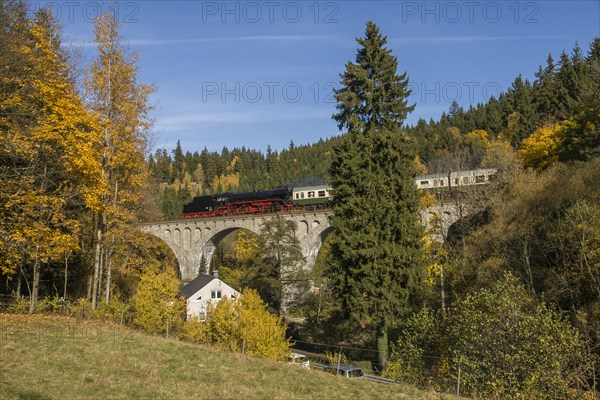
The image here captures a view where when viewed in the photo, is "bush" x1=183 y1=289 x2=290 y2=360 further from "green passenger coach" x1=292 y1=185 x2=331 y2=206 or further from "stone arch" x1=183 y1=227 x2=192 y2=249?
"stone arch" x1=183 y1=227 x2=192 y2=249

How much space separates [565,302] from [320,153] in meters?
111

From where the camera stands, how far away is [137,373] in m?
10.1

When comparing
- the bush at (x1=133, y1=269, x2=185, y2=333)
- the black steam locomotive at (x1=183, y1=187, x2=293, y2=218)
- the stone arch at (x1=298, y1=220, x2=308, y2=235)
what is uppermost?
the black steam locomotive at (x1=183, y1=187, x2=293, y2=218)

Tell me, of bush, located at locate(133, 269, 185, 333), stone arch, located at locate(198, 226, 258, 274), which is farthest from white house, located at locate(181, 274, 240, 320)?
stone arch, located at locate(198, 226, 258, 274)

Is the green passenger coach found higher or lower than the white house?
higher

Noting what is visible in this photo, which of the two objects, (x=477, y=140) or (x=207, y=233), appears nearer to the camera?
(x=207, y=233)

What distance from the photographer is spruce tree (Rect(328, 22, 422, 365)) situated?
1950 centimetres

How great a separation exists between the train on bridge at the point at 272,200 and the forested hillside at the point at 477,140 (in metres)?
2.14

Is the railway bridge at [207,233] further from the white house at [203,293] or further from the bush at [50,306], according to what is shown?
the bush at [50,306]

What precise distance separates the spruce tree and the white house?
1473 cm

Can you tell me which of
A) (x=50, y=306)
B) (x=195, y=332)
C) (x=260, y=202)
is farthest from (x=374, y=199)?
(x=260, y=202)

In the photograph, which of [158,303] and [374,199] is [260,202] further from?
[374,199]

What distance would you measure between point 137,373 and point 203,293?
2365 centimetres

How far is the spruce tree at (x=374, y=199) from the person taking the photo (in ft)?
64.0
